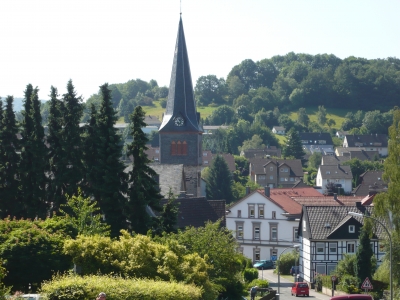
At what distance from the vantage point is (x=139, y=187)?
3831cm

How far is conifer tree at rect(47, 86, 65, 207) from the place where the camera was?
40.5m

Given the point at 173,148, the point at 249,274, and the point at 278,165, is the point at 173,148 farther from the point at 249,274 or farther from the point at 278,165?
the point at 278,165

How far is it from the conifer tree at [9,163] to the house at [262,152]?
5318 inches

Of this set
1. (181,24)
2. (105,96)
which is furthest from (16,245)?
(181,24)

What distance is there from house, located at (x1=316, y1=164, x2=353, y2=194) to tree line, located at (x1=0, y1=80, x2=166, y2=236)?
344 feet

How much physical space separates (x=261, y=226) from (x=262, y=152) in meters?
107

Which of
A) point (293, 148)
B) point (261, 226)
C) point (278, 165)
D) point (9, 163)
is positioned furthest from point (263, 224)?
point (293, 148)

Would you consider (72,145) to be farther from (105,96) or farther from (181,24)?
(181,24)

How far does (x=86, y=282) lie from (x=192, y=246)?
14.2 meters

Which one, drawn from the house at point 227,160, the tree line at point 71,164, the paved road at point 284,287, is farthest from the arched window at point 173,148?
the house at point 227,160

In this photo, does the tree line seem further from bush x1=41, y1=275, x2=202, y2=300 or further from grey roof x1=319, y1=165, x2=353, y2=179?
grey roof x1=319, y1=165, x2=353, y2=179

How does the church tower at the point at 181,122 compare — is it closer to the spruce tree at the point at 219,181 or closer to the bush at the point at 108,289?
the spruce tree at the point at 219,181

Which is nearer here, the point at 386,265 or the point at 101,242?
the point at 101,242

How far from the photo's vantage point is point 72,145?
41125mm
